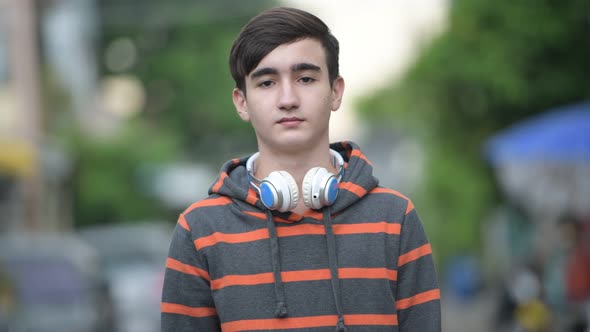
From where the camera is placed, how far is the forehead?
249cm

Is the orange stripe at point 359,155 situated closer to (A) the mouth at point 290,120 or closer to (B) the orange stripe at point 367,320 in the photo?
(A) the mouth at point 290,120

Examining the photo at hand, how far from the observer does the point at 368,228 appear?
2.49 meters

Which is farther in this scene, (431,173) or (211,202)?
(431,173)

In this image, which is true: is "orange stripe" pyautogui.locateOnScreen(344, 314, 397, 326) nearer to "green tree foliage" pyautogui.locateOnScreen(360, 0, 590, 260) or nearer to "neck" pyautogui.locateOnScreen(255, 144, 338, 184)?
"neck" pyautogui.locateOnScreen(255, 144, 338, 184)

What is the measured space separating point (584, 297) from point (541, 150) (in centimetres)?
137

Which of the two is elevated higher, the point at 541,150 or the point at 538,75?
the point at 538,75

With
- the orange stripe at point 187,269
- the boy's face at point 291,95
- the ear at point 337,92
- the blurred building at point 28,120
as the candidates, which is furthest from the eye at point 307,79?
the blurred building at point 28,120

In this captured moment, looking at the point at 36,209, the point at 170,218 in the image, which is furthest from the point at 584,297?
the point at 170,218

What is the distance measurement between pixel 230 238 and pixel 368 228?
379 millimetres

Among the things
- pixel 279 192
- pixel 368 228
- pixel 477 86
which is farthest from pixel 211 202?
pixel 477 86

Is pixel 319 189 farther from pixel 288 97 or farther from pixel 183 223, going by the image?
pixel 183 223

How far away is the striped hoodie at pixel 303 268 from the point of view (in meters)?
2.44

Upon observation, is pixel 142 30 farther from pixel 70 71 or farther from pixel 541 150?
pixel 541 150

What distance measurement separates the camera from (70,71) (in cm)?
2853
